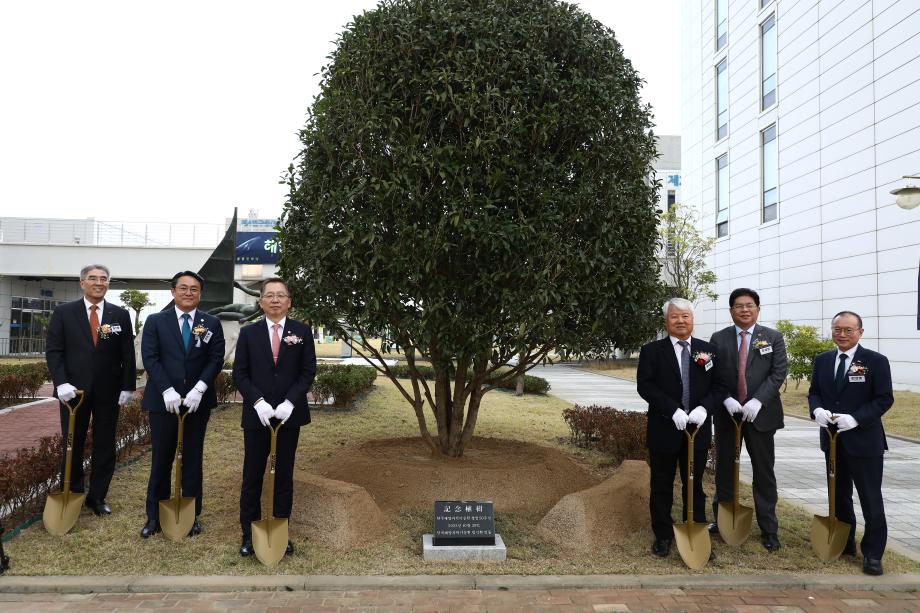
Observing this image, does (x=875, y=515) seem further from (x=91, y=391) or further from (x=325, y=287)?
(x=91, y=391)

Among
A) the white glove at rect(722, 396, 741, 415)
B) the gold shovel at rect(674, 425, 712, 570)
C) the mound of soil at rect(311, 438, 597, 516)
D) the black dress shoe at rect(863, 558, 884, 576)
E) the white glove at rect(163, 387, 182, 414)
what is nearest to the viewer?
the black dress shoe at rect(863, 558, 884, 576)

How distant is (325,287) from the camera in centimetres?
531

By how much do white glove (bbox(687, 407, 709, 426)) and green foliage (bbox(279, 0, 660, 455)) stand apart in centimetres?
118

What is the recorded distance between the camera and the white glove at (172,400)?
4.75 meters

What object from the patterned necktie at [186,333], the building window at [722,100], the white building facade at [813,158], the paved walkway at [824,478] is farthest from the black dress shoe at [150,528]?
the building window at [722,100]

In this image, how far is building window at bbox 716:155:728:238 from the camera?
1101 inches

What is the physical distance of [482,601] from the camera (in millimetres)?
3904

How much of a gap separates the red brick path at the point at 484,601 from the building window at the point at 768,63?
79.3 ft

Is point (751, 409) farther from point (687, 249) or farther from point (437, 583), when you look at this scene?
point (687, 249)

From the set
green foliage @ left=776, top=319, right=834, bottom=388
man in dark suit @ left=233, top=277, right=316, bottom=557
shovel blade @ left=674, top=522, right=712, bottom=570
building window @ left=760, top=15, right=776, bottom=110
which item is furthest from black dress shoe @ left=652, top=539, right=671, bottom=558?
building window @ left=760, top=15, right=776, bottom=110

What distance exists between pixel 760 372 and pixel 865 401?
0.75 m

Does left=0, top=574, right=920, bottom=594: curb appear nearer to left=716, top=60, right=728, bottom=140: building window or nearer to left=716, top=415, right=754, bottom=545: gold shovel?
left=716, top=415, right=754, bottom=545: gold shovel

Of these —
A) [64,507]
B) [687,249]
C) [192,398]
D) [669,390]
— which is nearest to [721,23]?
[687,249]

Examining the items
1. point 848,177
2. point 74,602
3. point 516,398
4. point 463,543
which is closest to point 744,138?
point 848,177
